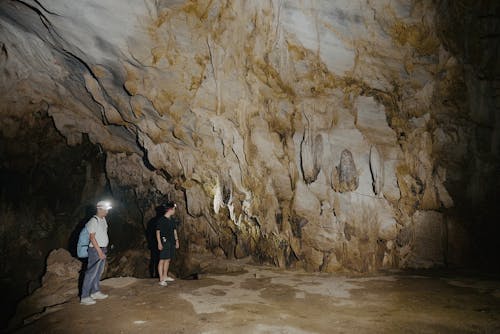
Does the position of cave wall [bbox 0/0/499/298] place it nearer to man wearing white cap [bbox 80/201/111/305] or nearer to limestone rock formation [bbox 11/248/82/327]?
limestone rock formation [bbox 11/248/82/327]

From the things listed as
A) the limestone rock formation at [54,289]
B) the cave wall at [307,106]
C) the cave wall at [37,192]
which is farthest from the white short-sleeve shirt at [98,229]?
the cave wall at [37,192]

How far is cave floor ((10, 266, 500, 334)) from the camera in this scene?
390 centimetres

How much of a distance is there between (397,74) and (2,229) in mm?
13467

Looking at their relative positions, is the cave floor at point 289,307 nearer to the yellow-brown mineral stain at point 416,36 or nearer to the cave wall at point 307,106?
the cave wall at point 307,106

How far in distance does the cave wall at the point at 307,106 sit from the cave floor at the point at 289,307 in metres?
1.62

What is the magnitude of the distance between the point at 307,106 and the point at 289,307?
453 cm

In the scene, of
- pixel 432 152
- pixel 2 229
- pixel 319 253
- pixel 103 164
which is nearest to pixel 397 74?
pixel 432 152

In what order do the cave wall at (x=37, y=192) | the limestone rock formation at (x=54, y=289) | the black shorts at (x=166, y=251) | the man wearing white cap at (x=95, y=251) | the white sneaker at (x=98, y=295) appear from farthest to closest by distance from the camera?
the cave wall at (x=37, y=192), the black shorts at (x=166, y=251), the limestone rock formation at (x=54, y=289), the white sneaker at (x=98, y=295), the man wearing white cap at (x=95, y=251)

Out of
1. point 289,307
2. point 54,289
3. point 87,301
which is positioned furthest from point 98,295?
point 289,307

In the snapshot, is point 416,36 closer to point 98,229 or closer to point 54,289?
point 98,229

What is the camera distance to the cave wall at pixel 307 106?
6617mm

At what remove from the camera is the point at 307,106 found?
7.68m

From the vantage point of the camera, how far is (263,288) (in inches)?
233

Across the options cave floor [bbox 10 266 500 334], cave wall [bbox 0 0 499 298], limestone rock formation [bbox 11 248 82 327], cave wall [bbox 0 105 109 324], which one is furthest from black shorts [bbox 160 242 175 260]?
cave wall [bbox 0 105 109 324]
